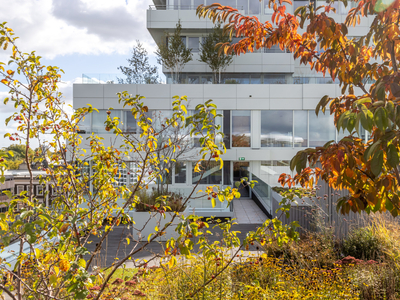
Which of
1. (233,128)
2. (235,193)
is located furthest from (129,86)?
(235,193)

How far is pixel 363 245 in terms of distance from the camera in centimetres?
556

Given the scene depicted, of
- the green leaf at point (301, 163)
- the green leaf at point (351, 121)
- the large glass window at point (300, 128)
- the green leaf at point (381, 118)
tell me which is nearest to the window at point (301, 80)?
the large glass window at point (300, 128)

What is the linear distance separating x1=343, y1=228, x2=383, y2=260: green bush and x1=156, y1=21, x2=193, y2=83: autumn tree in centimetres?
1169

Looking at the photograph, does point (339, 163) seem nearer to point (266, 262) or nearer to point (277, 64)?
point (266, 262)

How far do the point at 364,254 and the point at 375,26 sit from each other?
190 inches

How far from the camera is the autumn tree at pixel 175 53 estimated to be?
15250 millimetres

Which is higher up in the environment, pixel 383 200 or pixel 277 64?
pixel 277 64

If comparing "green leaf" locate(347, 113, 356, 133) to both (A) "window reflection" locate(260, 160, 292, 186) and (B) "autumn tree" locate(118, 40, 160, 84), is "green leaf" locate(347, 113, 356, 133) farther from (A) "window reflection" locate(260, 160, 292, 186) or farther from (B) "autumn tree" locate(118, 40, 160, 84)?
(B) "autumn tree" locate(118, 40, 160, 84)

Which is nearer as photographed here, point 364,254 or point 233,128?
point 364,254

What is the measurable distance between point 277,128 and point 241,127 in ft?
6.16

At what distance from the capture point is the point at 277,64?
1658 centimetres

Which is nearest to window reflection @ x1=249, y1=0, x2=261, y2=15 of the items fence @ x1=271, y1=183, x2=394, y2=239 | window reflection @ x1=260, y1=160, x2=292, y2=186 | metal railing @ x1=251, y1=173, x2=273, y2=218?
window reflection @ x1=260, y1=160, x2=292, y2=186

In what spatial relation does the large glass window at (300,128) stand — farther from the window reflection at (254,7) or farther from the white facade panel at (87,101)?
the white facade panel at (87,101)

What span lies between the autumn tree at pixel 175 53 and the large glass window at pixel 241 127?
12.4 feet
